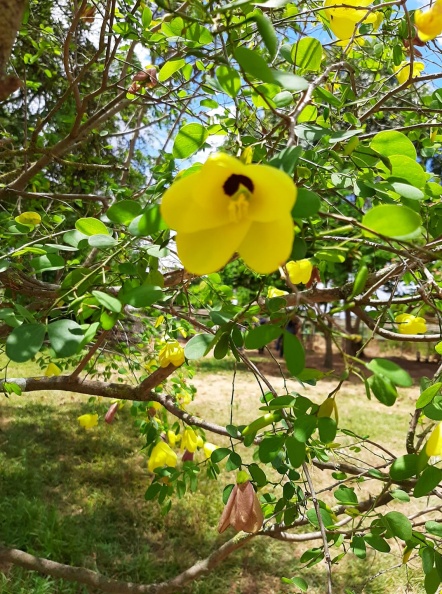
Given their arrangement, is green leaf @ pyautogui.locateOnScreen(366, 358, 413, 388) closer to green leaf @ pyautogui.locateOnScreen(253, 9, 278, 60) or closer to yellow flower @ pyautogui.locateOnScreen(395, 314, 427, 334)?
green leaf @ pyautogui.locateOnScreen(253, 9, 278, 60)

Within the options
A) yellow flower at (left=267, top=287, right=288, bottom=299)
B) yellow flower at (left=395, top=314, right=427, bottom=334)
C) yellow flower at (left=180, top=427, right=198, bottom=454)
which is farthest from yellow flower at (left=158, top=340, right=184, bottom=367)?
yellow flower at (left=395, top=314, right=427, bottom=334)

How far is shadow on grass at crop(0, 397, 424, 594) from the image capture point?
2.49 m

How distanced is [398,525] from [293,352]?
497 mm

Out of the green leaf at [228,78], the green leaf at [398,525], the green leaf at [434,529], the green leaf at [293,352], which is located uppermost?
the green leaf at [228,78]

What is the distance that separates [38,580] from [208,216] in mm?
2468

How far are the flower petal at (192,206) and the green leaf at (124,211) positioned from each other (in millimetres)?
175

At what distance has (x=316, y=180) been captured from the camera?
2.75ft

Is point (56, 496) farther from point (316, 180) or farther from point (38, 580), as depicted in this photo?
point (316, 180)

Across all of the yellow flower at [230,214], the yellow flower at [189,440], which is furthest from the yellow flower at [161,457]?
the yellow flower at [230,214]

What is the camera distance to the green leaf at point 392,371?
0.45 metres

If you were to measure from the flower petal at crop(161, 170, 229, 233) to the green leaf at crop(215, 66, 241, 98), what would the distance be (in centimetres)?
15

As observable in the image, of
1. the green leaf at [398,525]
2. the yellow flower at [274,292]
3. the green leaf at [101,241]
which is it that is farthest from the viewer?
the yellow flower at [274,292]

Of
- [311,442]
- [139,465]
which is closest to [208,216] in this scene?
[311,442]

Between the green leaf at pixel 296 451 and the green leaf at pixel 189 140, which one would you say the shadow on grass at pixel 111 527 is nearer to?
the green leaf at pixel 296 451
